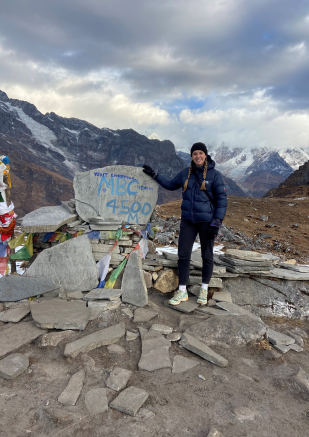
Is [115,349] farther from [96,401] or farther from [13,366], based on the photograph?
[13,366]

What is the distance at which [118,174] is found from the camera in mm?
5547

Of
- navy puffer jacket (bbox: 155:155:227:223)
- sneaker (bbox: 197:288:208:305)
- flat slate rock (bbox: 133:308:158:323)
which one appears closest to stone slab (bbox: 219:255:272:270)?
sneaker (bbox: 197:288:208:305)

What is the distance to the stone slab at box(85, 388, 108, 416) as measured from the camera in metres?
2.38

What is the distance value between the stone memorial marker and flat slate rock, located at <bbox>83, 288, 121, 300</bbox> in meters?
1.45

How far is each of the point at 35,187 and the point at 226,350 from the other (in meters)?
107

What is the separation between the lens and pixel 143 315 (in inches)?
163

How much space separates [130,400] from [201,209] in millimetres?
2832

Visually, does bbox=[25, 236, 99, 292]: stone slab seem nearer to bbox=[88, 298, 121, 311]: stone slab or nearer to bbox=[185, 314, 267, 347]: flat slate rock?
bbox=[88, 298, 121, 311]: stone slab

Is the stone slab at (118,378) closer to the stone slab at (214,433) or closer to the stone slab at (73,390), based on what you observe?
the stone slab at (73,390)

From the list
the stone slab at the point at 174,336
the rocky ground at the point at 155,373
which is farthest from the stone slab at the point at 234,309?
the stone slab at the point at 174,336

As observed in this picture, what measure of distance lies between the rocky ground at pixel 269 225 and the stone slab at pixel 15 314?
31.4 ft

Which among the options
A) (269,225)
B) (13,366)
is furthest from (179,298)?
(269,225)

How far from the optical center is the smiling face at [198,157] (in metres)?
4.40

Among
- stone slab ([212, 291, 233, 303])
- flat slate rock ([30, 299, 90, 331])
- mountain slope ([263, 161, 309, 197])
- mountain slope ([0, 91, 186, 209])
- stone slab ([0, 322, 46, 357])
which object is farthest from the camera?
mountain slope ([0, 91, 186, 209])
